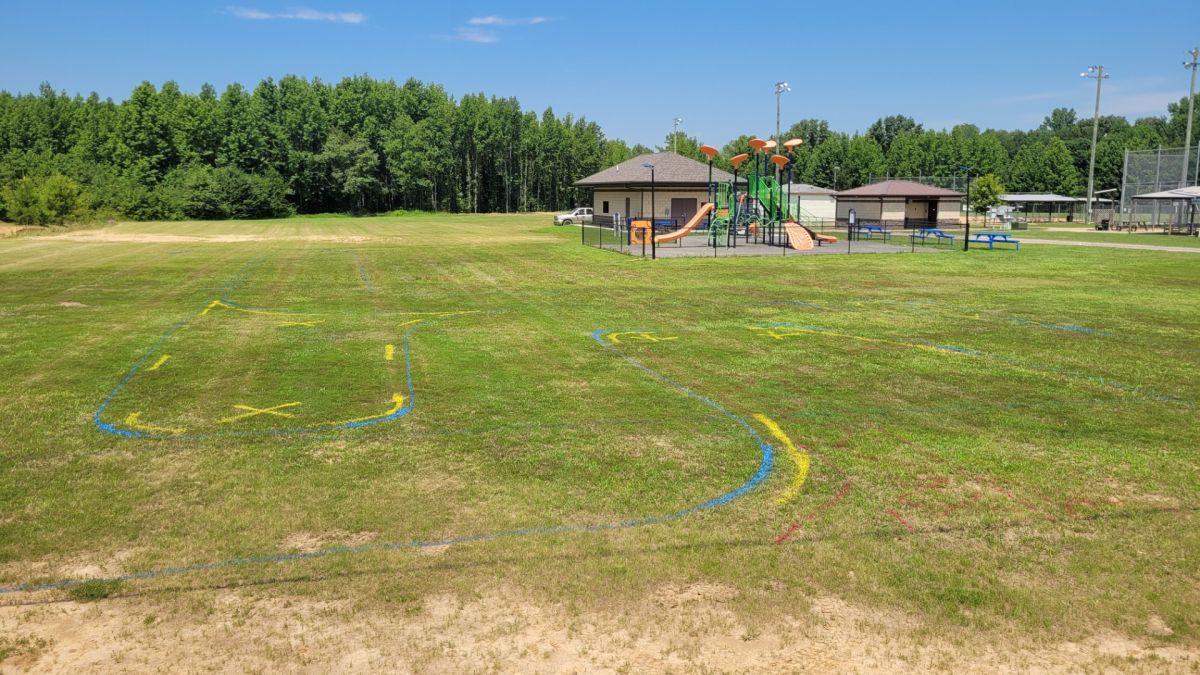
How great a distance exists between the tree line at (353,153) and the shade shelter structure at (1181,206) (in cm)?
2596

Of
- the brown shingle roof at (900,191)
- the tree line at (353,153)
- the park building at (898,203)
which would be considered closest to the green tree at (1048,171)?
the tree line at (353,153)

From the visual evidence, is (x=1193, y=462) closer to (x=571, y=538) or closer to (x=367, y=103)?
(x=571, y=538)

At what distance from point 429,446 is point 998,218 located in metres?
73.8

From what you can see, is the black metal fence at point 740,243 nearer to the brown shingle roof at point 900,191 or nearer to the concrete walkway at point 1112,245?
the concrete walkway at point 1112,245

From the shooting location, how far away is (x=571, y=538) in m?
6.44

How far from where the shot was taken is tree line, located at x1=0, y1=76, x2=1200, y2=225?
88688 millimetres

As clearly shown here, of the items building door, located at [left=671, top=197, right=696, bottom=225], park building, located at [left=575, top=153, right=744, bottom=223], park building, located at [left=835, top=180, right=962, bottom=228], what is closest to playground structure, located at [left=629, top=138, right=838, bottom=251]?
park building, located at [left=575, top=153, right=744, bottom=223]

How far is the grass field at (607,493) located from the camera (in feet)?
16.9

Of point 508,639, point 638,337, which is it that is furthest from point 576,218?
point 508,639

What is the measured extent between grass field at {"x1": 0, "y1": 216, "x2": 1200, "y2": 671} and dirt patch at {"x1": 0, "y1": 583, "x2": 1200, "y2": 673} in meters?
0.02

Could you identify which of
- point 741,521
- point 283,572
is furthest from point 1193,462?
point 283,572

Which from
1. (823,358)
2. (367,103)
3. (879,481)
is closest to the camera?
(879,481)

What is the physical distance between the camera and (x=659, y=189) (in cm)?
6109

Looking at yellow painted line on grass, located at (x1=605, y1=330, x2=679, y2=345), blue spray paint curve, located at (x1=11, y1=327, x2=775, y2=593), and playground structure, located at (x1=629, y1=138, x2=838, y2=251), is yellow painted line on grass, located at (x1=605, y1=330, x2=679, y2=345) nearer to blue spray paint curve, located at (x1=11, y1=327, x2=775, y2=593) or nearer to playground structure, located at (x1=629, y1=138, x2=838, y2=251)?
blue spray paint curve, located at (x1=11, y1=327, x2=775, y2=593)
